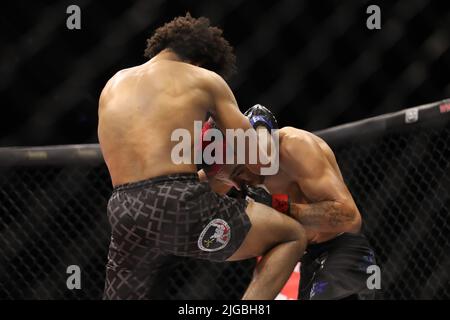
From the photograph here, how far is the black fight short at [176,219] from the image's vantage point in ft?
5.78

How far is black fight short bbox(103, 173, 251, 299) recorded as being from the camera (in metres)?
1.76

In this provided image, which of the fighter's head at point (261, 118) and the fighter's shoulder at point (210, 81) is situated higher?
the fighter's shoulder at point (210, 81)

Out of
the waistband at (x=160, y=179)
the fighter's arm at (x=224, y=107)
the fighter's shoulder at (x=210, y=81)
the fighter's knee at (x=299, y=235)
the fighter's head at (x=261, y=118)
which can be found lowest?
the fighter's knee at (x=299, y=235)

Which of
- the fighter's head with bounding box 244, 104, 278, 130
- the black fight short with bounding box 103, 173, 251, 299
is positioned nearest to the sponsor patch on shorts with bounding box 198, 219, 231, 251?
the black fight short with bounding box 103, 173, 251, 299

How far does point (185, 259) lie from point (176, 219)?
1053 mm

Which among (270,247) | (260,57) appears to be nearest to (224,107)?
(270,247)

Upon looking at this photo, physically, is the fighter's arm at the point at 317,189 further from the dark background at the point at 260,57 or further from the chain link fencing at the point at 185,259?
the dark background at the point at 260,57

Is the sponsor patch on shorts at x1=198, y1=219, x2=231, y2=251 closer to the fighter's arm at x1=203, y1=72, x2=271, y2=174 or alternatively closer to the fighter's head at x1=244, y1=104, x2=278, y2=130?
the fighter's arm at x1=203, y1=72, x2=271, y2=174

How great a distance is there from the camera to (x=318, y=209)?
2127 millimetres

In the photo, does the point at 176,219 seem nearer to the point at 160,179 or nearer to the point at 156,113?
the point at 160,179

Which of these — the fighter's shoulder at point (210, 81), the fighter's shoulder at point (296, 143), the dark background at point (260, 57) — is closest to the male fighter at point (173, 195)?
the fighter's shoulder at point (210, 81)

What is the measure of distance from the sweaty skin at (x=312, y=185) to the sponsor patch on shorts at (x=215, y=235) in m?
0.35

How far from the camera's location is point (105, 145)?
189 cm
